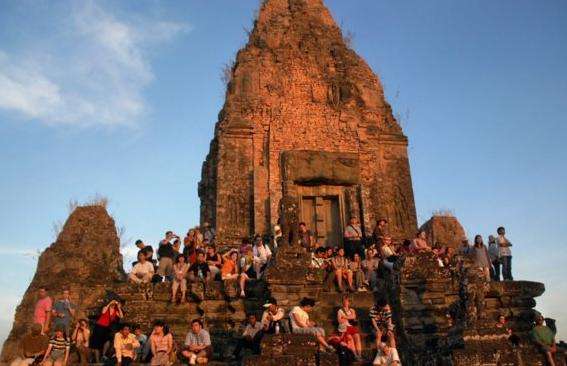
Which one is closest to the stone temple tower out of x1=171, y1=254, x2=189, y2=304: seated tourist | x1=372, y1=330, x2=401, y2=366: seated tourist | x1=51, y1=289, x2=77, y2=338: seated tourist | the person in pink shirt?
x1=171, y1=254, x2=189, y2=304: seated tourist

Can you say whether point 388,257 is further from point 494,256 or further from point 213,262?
point 213,262

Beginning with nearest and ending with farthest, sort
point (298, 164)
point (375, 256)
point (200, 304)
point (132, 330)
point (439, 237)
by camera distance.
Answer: point (132, 330)
point (200, 304)
point (375, 256)
point (298, 164)
point (439, 237)

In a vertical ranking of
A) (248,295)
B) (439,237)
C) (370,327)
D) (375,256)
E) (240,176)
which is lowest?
(370,327)

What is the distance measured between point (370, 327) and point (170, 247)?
18.7 feet

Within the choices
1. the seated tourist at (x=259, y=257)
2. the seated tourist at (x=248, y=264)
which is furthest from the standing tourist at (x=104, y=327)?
the seated tourist at (x=259, y=257)

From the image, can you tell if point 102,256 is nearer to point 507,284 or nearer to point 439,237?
point 507,284

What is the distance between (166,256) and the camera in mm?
13305

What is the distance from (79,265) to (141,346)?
6552 mm

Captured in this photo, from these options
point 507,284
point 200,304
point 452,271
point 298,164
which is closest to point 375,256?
point 452,271

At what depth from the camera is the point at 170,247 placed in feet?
44.4

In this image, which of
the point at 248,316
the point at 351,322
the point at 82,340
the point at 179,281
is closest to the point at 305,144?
the point at 179,281

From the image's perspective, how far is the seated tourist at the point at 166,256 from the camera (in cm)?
1284

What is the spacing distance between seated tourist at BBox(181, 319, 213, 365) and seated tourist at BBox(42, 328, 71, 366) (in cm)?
221

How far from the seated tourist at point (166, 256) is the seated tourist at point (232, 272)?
1.37m
